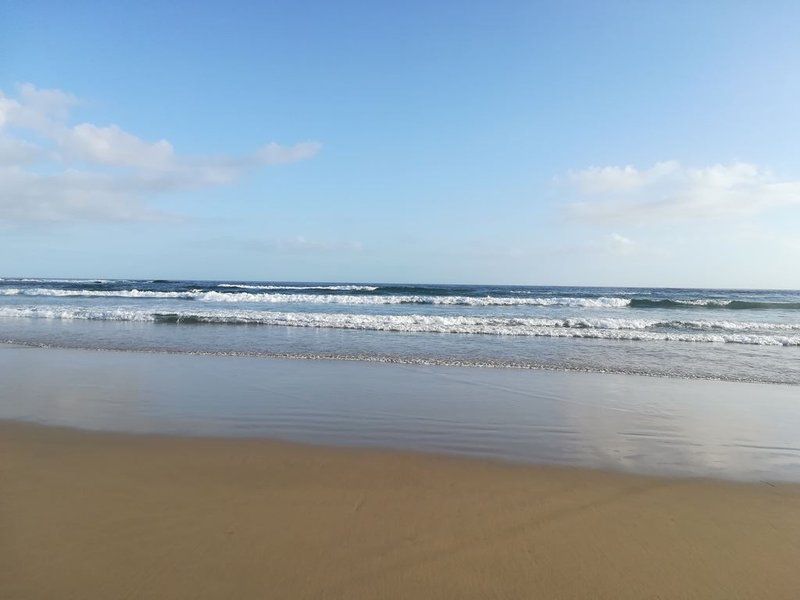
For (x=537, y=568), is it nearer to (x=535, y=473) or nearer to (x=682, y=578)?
(x=682, y=578)

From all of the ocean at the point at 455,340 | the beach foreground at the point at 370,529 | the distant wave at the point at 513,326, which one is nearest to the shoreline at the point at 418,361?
the ocean at the point at 455,340

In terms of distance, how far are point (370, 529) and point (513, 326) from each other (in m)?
14.3

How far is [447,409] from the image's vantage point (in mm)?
6254

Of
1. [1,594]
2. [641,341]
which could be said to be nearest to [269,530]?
[1,594]

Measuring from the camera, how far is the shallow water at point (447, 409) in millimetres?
4801

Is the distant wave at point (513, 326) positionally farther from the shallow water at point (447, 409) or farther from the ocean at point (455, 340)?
the shallow water at point (447, 409)

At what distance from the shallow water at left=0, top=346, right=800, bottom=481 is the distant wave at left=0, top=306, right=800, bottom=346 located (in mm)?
6367

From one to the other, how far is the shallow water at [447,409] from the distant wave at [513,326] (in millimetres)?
6367

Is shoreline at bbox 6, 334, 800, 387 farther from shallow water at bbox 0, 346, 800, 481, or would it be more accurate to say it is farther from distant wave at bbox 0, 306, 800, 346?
distant wave at bbox 0, 306, 800, 346

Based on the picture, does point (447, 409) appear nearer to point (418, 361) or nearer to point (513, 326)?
point (418, 361)

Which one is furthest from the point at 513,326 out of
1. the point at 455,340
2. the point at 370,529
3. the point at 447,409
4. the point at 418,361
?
the point at 370,529

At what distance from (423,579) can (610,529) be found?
146 cm

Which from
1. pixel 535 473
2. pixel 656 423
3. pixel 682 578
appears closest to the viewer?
pixel 682 578

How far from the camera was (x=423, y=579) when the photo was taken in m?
2.57
